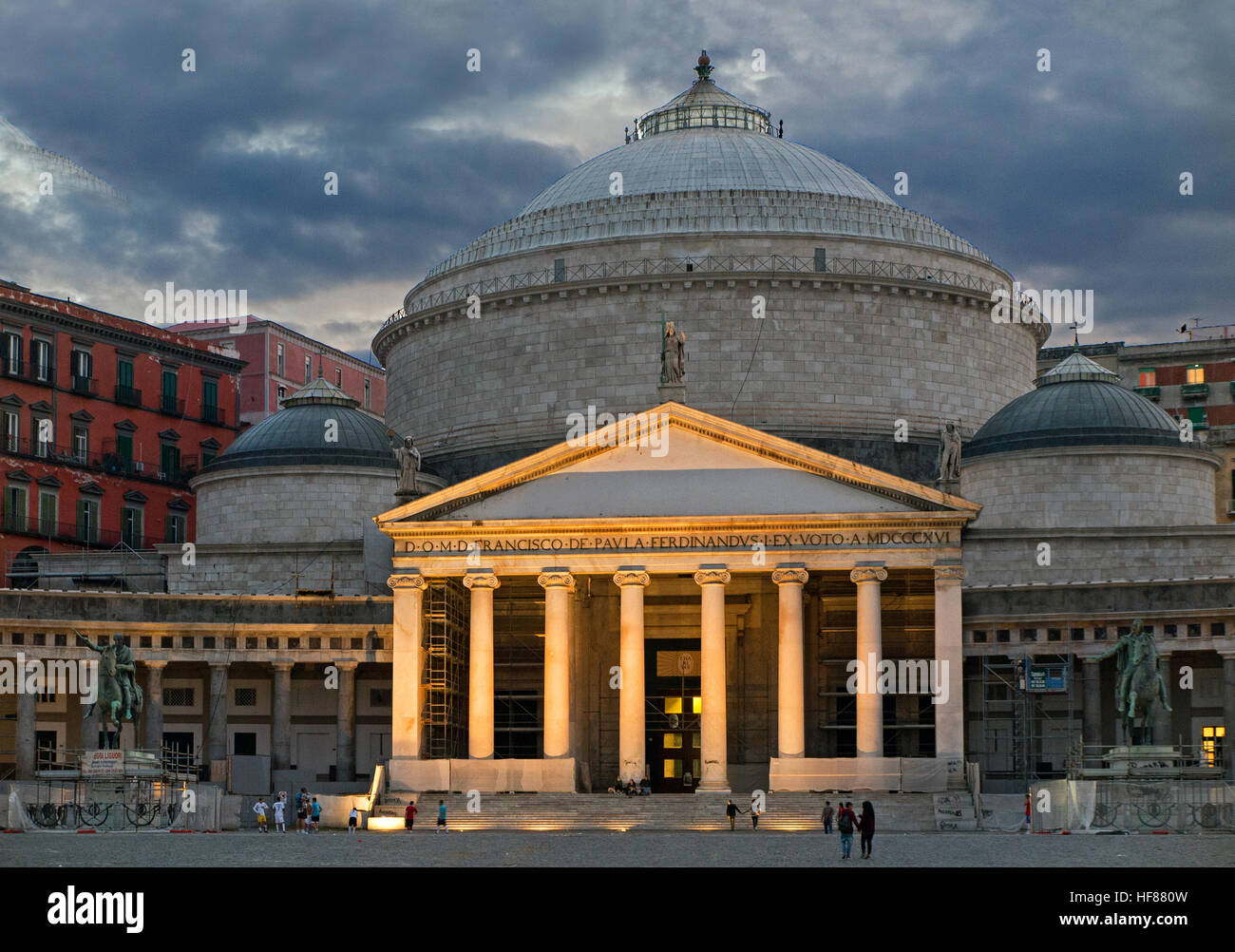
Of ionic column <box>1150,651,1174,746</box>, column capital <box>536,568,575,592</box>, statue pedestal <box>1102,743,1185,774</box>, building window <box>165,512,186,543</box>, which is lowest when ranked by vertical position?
statue pedestal <box>1102,743,1185,774</box>

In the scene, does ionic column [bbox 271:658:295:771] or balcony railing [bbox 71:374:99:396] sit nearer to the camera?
ionic column [bbox 271:658:295:771]

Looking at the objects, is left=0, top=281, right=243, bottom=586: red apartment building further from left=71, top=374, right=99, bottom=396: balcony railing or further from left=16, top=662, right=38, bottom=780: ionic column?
left=16, top=662, right=38, bottom=780: ionic column

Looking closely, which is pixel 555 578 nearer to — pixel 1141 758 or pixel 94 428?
pixel 1141 758

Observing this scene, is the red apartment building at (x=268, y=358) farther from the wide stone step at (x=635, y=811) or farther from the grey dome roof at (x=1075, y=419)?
the wide stone step at (x=635, y=811)

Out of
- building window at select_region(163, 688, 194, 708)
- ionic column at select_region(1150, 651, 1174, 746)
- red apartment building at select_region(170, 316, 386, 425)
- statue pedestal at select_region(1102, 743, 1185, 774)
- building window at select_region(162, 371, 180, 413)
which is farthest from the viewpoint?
red apartment building at select_region(170, 316, 386, 425)

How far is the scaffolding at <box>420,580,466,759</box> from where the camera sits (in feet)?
233

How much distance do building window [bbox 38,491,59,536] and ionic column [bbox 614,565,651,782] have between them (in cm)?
3082

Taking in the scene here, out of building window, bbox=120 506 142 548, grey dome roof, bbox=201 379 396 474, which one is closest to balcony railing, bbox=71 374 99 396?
building window, bbox=120 506 142 548

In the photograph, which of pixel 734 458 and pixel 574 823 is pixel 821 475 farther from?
pixel 574 823

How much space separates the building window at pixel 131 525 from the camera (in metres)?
94.1

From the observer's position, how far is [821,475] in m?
68.6

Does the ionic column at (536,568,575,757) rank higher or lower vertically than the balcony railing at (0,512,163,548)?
lower

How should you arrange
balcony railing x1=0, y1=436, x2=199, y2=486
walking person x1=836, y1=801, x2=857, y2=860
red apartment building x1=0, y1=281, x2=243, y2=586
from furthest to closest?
balcony railing x1=0, y1=436, x2=199, y2=486, red apartment building x1=0, y1=281, x2=243, y2=586, walking person x1=836, y1=801, x2=857, y2=860
